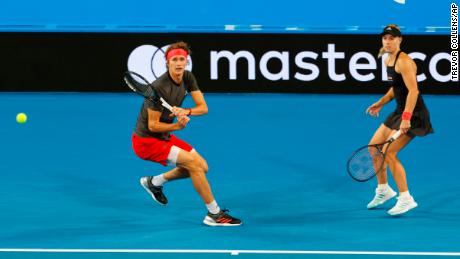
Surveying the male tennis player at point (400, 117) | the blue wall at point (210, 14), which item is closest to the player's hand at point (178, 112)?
the male tennis player at point (400, 117)

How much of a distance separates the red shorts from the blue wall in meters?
6.83

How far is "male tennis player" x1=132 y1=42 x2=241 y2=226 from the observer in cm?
954

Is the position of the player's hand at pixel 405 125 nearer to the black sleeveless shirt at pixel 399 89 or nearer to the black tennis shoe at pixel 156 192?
the black sleeveless shirt at pixel 399 89

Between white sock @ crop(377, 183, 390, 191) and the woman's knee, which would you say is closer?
the woman's knee

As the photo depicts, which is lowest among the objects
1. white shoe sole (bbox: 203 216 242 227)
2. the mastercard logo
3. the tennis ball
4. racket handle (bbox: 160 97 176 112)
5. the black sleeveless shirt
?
white shoe sole (bbox: 203 216 242 227)

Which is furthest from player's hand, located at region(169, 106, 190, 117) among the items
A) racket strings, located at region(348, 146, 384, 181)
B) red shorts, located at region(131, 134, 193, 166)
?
racket strings, located at region(348, 146, 384, 181)

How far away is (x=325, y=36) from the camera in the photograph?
1630cm

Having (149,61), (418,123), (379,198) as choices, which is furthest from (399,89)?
(149,61)

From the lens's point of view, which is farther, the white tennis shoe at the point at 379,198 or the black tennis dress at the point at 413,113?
the white tennis shoe at the point at 379,198

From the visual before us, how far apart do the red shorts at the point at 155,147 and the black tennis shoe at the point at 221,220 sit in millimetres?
706

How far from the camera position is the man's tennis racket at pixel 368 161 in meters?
9.90

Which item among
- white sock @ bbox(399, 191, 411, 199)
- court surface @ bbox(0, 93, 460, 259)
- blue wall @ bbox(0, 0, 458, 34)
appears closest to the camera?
court surface @ bbox(0, 93, 460, 259)

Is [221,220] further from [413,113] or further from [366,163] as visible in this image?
[413,113]

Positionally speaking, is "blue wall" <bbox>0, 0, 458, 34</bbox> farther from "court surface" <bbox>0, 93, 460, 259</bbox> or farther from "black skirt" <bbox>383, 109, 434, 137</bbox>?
"black skirt" <bbox>383, 109, 434, 137</bbox>
